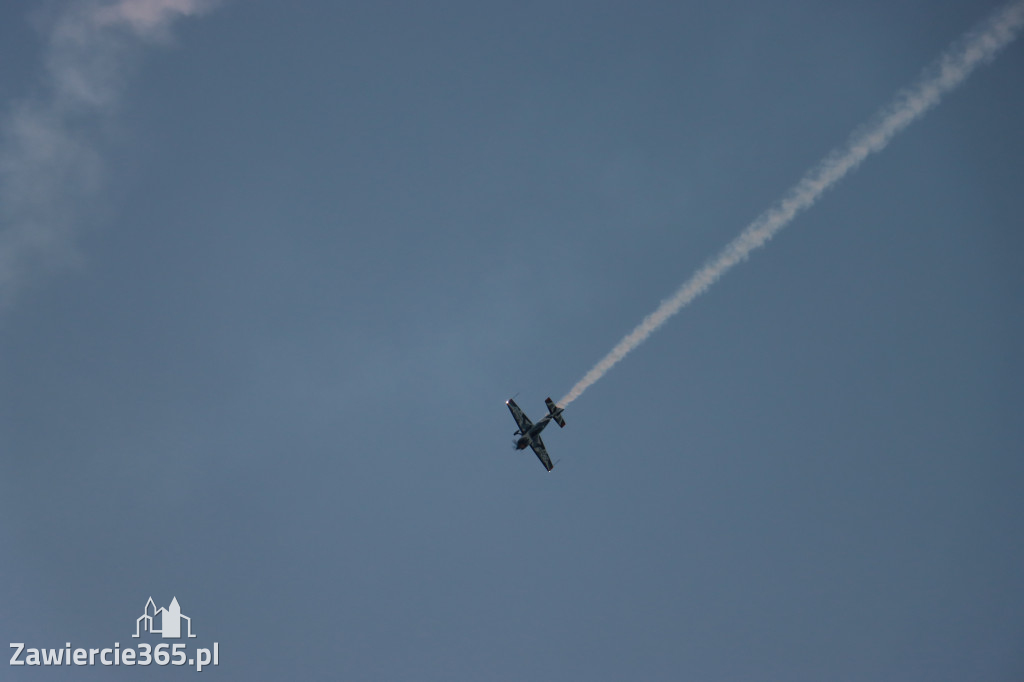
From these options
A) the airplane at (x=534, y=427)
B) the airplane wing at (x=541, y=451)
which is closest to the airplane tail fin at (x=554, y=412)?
the airplane at (x=534, y=427)

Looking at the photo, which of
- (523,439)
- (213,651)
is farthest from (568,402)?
(213,651)

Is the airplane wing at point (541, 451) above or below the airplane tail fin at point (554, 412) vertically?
below

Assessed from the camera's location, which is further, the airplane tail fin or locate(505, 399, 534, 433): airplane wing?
locate(505, 399, 534, 433): airplane wing

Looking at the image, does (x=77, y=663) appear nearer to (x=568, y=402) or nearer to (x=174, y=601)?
(x=174, y=601)

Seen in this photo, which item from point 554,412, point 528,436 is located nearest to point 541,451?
point 528,436

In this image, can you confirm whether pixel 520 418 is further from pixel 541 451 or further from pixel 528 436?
pixel 541 451

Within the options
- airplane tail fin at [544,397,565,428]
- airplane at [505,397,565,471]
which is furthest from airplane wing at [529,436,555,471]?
airplane tail fin at [544,397,565,428]

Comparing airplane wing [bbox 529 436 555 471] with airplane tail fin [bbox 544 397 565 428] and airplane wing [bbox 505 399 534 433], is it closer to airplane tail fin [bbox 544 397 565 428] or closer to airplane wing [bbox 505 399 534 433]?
airplane wing [bbox 505 399 534 433]

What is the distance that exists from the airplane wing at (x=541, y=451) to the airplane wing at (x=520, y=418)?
1.44 meters

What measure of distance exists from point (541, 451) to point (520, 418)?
4059 millimetres

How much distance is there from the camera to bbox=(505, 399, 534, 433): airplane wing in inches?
2879

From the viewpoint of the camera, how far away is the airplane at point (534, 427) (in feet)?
234

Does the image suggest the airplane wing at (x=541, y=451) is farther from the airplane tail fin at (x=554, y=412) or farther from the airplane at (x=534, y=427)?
the airplane tail fin at (x=554, y=412)

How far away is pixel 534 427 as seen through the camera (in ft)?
238
